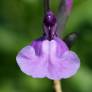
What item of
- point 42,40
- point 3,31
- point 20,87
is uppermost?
point 3,31

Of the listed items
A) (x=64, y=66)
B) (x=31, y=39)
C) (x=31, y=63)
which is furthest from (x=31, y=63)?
(x=31, y=39)

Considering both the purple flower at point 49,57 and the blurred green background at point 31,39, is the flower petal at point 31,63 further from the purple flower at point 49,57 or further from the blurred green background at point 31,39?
the blurred green background at point 31,39

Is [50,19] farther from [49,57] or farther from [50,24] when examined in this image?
[49,57]

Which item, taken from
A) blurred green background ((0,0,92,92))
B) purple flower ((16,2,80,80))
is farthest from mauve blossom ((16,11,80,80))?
blurred green background ((0,0,92,92))

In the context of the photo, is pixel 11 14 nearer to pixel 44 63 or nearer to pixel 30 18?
pixel 30 18

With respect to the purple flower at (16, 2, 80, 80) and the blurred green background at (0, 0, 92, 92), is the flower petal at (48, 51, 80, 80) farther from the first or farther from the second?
the blurred green background at (0, 0, 92, 92)

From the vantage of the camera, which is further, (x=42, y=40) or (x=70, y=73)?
(x=42, y=40)

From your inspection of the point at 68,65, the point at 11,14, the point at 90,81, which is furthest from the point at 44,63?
the point at 11,14
